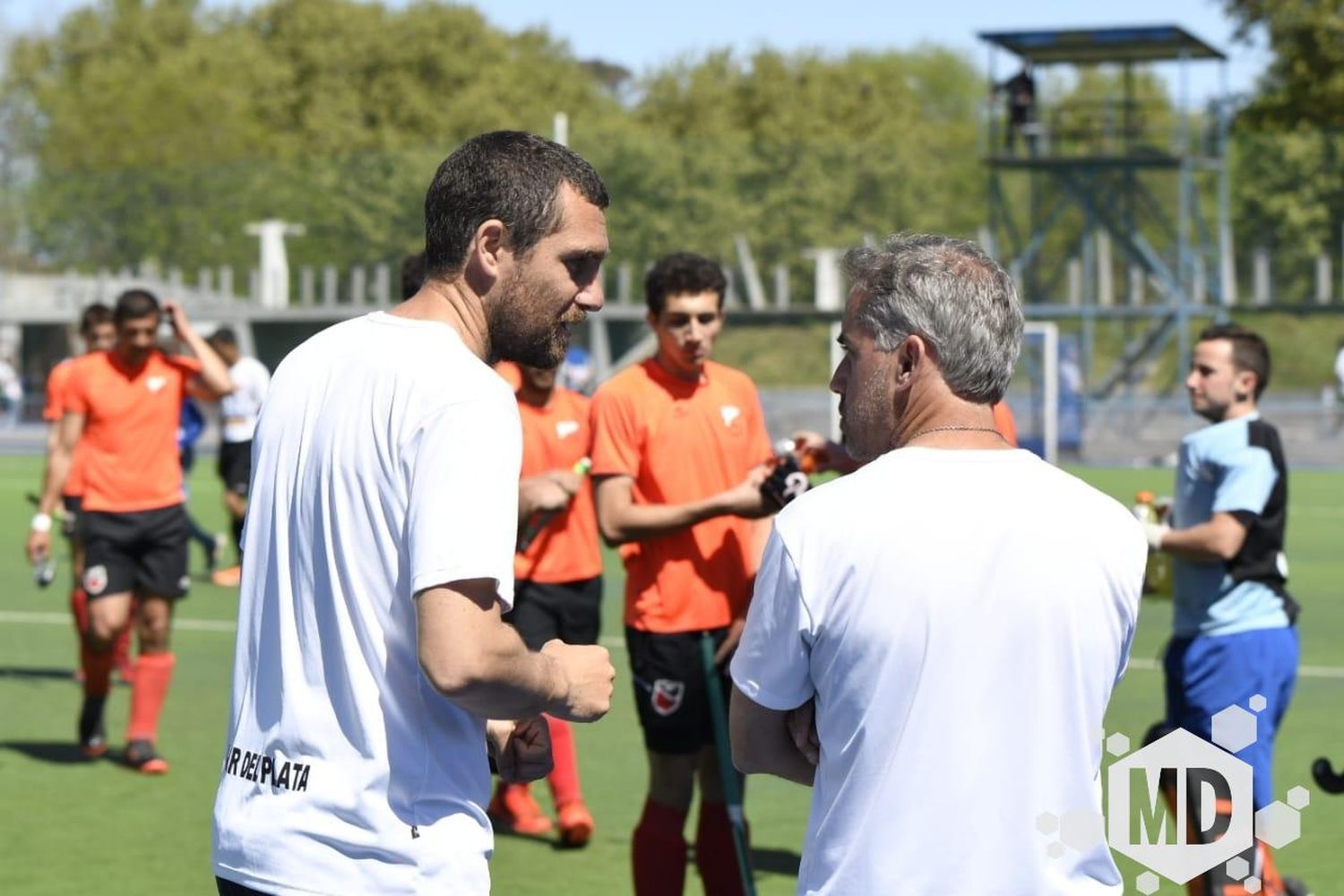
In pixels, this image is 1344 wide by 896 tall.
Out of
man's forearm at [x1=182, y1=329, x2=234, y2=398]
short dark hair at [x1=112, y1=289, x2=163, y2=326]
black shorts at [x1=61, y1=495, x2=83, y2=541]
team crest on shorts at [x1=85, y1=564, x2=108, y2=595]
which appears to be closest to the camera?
team crest on shorts at [x1=85, y1=564, x2=108, y2=595]

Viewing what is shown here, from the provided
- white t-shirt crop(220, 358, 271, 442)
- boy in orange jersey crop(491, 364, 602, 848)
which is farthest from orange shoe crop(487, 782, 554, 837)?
white t-shirt crop(220, 358, 271, 442)

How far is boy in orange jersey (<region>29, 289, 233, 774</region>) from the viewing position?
9008mm

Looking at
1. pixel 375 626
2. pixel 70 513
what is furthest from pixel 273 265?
pixel 375 626

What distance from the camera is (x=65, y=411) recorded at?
9.66m

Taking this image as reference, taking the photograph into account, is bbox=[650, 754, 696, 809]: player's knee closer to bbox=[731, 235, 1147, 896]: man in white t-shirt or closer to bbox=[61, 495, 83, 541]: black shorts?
bbox=[731, 235, 1147, 896]: man in white t-shirt

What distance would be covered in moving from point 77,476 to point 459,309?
824 cm

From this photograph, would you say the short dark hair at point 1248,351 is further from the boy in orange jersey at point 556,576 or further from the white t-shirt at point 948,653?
the white t-shirt at point 948,653

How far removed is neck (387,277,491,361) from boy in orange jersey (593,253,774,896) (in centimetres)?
289

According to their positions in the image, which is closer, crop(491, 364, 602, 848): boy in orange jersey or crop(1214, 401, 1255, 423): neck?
crop(1214, 401, 1255, 423): neck

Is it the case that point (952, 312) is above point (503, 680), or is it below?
above

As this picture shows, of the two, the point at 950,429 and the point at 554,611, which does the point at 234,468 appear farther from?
the point at 950,429

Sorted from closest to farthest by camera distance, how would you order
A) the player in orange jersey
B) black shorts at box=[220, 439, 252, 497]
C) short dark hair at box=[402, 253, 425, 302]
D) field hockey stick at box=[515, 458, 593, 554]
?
1. field hockey stick at box=[515, 458, 593, 554]
2. short dark hair at box=[402, 253, 425, 302]
3. the player in orange jersey
4. black shorts at box=[220, 439, 252, 497]

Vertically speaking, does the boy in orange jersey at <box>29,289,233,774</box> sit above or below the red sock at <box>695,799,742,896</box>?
above

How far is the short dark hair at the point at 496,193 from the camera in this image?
10.5ft
